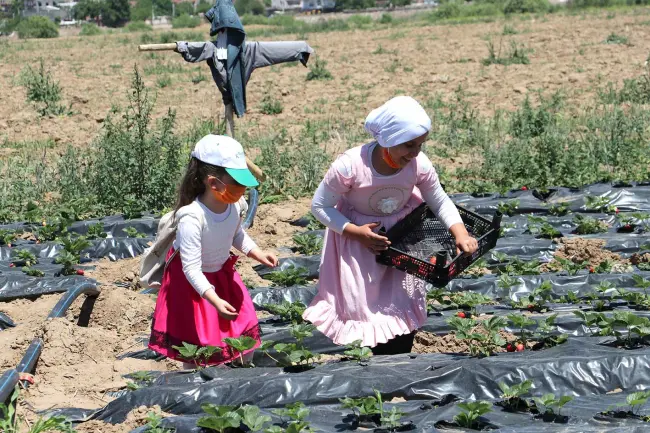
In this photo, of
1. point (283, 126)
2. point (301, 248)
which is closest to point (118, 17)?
point (283, 126)

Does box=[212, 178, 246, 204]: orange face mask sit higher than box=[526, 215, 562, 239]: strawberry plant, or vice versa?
box=[212, 178, 246, 204]: orange face mask


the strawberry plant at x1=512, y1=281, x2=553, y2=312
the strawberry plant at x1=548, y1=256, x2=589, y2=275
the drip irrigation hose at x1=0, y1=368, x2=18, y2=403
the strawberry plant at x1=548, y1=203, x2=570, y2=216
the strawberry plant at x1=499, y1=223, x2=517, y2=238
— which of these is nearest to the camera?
the drip irrigation hose at x1=0, y1=368, x2=18, y2=403

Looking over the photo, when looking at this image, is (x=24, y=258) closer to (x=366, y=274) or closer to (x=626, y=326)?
(x=366, y=274)

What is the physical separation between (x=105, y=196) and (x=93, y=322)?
3251 mm

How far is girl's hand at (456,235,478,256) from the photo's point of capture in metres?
4.25

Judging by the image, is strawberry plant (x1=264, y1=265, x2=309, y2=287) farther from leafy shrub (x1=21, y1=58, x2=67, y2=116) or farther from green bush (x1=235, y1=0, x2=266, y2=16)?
green bush (x1=235, y1=0, x2=266, y2=16)

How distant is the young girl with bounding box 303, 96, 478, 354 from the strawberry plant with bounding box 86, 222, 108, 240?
138 inches

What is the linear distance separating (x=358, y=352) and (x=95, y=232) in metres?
4.19

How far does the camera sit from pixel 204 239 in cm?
430

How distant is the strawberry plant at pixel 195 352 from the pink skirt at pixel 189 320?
58 mm

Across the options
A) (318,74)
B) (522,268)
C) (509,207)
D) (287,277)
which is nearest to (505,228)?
(509,207)

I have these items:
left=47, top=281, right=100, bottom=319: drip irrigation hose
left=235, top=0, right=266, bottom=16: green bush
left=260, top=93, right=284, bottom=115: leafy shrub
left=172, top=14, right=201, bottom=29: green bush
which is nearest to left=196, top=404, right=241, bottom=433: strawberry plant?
left=47, top=281, right=100, bottom=319: drip irrigation hose

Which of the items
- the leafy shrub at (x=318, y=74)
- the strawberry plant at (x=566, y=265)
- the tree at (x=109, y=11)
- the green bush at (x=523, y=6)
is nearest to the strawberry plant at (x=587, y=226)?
the strawberry plant at (x=566, y=265)

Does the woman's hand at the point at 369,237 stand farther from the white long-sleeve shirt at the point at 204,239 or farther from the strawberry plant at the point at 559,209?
the strawberry plant at the point at 559,209
